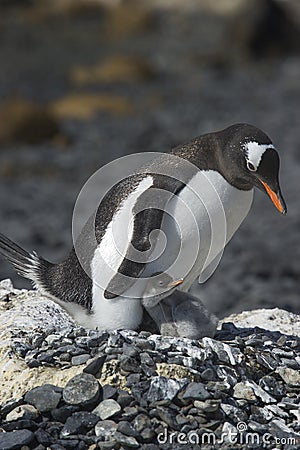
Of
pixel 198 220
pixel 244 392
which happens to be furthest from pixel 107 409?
pixel 198 220

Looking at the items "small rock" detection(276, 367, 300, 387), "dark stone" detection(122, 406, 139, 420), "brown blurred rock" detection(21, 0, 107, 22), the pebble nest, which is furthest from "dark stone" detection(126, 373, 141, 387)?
"brown blurred rock" detection(21, 0, 107, 22)

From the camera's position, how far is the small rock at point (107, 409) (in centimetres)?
315

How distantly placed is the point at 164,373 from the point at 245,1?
59.7ft

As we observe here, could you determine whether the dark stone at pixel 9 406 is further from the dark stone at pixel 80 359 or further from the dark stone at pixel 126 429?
the dark stone at pixel 126 429

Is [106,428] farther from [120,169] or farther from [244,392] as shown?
[120,169]

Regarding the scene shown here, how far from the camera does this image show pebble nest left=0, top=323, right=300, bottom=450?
3.12 m

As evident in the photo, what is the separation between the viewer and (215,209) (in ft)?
11.4

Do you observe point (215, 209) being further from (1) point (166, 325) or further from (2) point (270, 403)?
(2) point (270, 403)

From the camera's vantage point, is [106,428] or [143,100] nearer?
[106,428]

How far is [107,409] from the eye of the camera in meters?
3.17

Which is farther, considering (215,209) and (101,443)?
(215,209)

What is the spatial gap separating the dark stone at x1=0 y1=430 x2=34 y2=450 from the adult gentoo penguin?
2.17 ft

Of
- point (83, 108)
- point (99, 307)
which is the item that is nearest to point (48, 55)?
point (83, 108)

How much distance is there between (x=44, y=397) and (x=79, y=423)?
18cm
